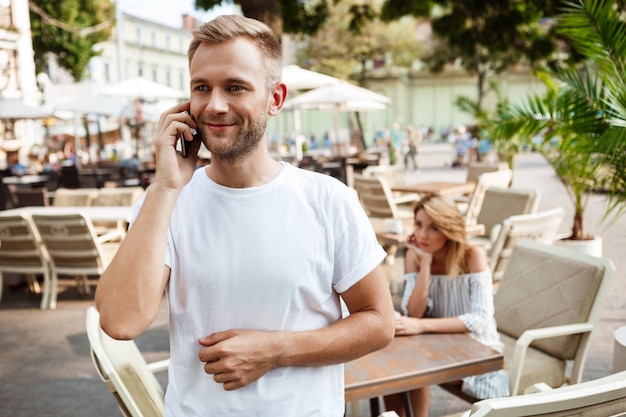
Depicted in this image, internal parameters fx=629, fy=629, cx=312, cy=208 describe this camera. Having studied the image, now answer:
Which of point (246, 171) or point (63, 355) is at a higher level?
point (246, 171)

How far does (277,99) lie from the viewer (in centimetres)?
160

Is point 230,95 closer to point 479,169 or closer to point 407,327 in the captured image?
point 407,327

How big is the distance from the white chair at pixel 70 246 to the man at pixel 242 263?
5075 millimetres

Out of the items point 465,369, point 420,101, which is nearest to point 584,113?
point 465,369

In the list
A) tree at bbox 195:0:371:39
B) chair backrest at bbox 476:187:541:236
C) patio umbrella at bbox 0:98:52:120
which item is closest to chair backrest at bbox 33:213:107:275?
chair backrest at bbox 476:187:541:236

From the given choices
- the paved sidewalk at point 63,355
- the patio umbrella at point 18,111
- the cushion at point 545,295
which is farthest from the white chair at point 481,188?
the patio umbrella at point 18,111

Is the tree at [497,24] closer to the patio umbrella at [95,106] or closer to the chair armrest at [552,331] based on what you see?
the patio umbrella at [95,106]

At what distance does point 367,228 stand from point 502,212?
19.4 feet

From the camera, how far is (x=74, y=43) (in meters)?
34.7

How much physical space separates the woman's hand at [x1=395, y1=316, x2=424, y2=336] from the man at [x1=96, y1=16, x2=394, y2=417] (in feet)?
4.56

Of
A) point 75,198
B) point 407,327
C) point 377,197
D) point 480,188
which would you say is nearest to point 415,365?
point 407,327

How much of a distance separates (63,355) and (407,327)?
3592 mm

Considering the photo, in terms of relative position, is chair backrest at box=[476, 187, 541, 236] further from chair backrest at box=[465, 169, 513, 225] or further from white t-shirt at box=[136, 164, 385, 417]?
white t-shirt at box=[136, 164, 385, 417]

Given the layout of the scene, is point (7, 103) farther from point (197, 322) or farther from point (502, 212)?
point (197, 322)
